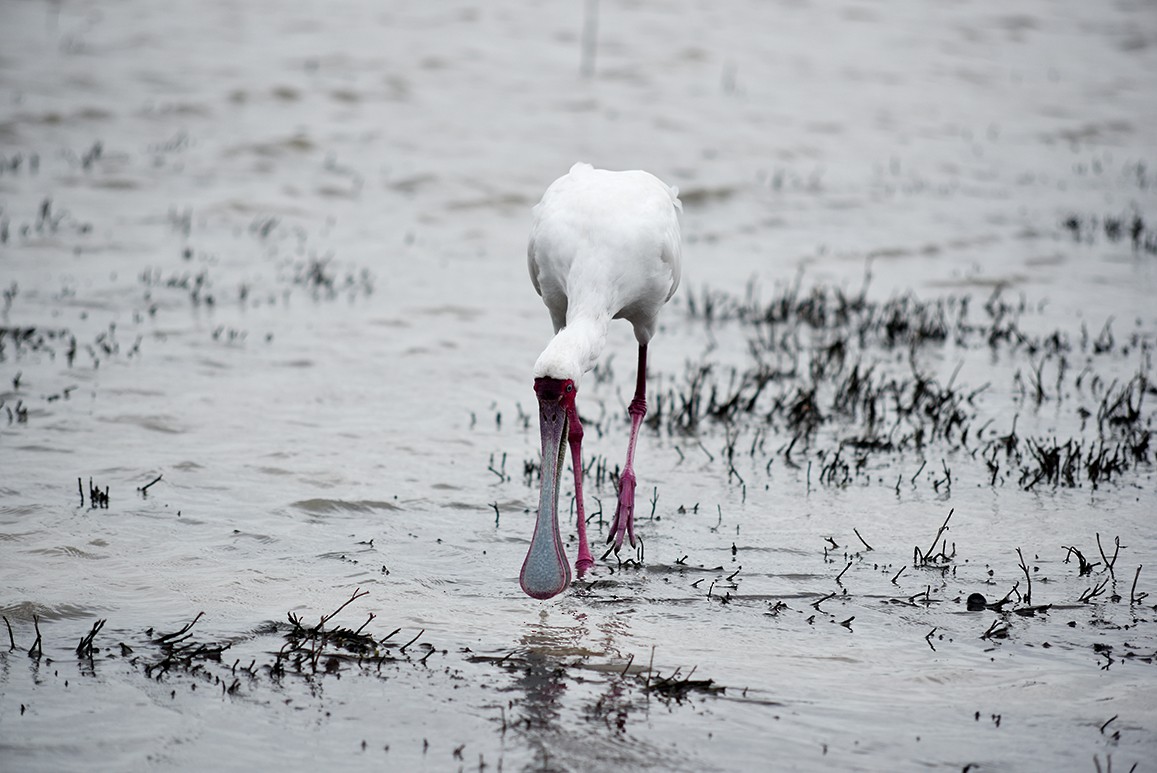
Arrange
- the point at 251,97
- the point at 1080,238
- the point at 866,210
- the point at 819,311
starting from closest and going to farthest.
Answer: the point at 819,311
the point at 1080,238
the point at 866,210
the point at 251,97

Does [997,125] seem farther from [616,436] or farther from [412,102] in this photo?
[616,436]

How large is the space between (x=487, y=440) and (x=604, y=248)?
1.90 metres

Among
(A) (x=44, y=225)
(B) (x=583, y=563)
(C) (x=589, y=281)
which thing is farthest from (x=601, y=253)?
(A) (x=44, y=225)

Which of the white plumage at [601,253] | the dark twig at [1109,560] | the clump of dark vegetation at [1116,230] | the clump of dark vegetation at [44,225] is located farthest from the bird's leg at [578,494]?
the clump of dark vegetation at [1116,230]

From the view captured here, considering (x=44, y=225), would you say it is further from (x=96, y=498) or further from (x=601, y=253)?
(x=601, y=253)

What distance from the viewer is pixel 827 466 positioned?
23.7 ft

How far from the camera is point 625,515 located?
6.48 meters

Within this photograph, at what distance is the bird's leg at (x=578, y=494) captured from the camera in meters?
6.06

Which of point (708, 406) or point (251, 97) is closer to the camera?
point (708, 406)

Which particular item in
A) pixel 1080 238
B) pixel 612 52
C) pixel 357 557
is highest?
pixel 612 52

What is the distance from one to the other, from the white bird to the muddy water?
1.32 ft

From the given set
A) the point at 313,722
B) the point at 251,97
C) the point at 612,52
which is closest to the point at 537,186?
the point at 251,97

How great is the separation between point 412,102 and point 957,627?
1554 centimetres

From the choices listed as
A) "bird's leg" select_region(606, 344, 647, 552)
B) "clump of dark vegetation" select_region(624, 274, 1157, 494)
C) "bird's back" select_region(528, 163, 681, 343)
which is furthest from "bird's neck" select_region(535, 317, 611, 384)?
"clump of dark vegetation" select_region(624, 274, 1157, 494)
